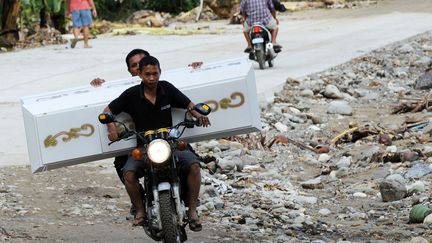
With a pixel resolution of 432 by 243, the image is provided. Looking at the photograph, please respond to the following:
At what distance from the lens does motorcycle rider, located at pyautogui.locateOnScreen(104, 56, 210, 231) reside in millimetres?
6379

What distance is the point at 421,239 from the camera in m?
6.80

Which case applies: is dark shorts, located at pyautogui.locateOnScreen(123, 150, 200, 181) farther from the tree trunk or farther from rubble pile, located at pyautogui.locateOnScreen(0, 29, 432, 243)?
the tree trunk

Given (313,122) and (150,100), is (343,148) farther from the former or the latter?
(150,100)

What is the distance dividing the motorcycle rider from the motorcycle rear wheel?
9.4 inches

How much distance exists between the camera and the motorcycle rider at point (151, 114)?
6.38 meters

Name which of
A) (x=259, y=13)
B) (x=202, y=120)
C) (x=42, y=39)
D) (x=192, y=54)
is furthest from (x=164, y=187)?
(x=42, y=39)

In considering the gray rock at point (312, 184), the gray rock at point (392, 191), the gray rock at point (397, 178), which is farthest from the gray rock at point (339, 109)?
the gray rock at point (392, 191)

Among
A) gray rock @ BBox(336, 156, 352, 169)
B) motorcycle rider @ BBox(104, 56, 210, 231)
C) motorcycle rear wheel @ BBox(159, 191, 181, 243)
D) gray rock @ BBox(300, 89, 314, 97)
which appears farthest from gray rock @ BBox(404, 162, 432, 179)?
gray rock @ BBox(300, 89, 314, 97)

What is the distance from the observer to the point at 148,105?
6.48 meters

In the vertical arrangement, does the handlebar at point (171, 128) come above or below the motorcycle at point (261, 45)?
above

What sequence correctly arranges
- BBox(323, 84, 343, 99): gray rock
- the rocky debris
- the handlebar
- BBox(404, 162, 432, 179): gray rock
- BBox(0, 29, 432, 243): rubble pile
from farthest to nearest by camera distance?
the rocky debris < BBox(323, 84, 343, 99): gray rock < BBox(404, 162, 432, 179): gray rock < BBox(0, 29, 432, 243): rubble pile < the handlebar

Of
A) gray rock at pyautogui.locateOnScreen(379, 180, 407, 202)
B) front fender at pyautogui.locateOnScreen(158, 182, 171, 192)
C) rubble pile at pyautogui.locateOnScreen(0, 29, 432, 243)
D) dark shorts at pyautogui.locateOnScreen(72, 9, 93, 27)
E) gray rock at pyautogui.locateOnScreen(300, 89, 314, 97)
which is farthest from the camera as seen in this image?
dark shorts at pyautogui.locateOnScreen(72, 9, 93, 27)

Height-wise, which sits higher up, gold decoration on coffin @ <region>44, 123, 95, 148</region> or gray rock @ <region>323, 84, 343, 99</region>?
gold decoration on coffin @ <region>44, 123, 95, 148</region>

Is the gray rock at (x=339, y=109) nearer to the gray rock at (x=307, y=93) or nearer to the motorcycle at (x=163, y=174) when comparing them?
the gray rock at (x=307, y=93)
